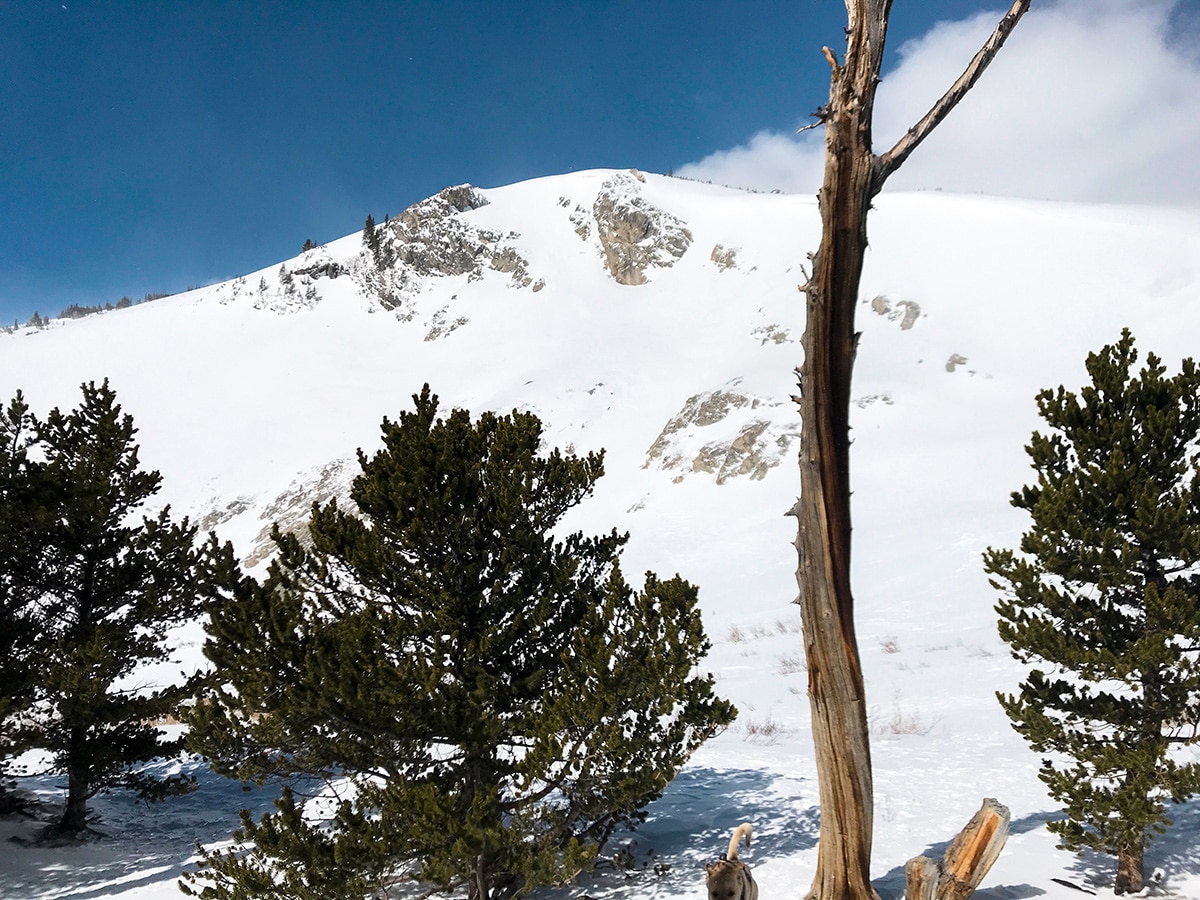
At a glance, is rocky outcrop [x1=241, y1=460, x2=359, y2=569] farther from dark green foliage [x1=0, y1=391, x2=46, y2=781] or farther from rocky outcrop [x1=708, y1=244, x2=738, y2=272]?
rocky outcrop [x1=708, y1=244, x2=738, y2=272]

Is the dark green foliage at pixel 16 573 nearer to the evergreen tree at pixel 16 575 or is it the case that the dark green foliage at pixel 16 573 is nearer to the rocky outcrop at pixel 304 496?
the evergreen tree at pixel 16 575

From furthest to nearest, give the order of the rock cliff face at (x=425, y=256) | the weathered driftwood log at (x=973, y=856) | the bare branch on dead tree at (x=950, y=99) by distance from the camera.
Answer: the rock cliff face at (x=425, y=256) → the weathered driftwood log at (x=973, y=856) → the bare branch on dead tree at (x=950, y=99)

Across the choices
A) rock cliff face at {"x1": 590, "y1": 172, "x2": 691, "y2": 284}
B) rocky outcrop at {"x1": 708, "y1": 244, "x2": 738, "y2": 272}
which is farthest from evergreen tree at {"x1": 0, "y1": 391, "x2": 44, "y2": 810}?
rock cliff face at {"x1": 590, "y1": 172, "x2": 691, "y2": 284}

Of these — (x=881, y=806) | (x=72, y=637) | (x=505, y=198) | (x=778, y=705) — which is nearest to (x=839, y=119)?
(x=881, y=806)

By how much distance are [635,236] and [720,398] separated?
37.0 metres

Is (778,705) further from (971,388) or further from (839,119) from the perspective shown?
(971,388)

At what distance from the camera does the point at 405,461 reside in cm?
698

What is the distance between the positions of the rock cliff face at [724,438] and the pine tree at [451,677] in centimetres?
3024

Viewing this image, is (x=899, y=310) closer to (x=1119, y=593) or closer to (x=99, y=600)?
(x=1119, y=593)

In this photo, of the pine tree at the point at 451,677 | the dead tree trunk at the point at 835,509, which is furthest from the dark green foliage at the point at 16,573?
the dead tree trunk at the point at 835,509

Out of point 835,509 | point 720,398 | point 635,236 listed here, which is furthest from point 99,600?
point 635,236

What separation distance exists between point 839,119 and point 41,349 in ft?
310

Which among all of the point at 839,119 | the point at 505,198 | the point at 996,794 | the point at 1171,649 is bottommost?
the point at 996,794

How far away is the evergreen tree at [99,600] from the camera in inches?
391
